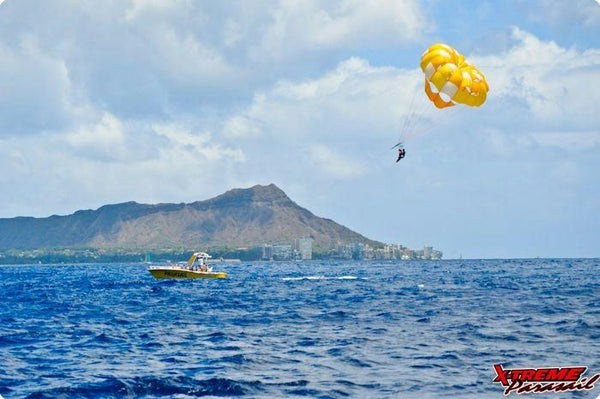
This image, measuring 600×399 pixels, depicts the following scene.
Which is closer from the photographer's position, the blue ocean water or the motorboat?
the blue ocean water

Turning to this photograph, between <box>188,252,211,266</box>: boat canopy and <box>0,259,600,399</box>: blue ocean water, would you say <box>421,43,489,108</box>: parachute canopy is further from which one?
<box>188,252,211,266</box>: boat canopy

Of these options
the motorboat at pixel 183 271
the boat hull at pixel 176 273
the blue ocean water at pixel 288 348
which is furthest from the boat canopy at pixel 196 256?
the blue ocean water at pixel 288 348

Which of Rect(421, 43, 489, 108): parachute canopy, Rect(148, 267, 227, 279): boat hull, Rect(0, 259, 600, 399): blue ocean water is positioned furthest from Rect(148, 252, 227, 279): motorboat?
Rect(421, 43, 489, 108): parachute canopy

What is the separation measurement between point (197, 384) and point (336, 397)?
509 centimetres

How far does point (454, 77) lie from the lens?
126 feet

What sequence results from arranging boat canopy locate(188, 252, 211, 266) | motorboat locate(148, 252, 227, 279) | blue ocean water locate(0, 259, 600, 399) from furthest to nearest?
1. motorboat locate(148, 252, 227, 279)
2. boat canopy locate(188, 252, 211, 266)
3. blue ocean water locate(0, 259, 600, 399)

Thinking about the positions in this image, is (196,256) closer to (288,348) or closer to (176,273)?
(176,273)

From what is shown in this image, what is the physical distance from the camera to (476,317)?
4634 centimetres

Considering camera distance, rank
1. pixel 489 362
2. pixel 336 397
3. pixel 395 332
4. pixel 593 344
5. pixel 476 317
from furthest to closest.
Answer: pixel 476 317 → pixel 395 332 → pixel 593 344 → pixel 489 362 → pixel 336 397

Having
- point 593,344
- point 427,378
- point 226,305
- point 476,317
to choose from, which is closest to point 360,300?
point 226,305

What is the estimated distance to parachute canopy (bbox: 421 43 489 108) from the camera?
3838 centimetres

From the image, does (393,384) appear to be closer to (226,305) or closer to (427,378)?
(427,378)

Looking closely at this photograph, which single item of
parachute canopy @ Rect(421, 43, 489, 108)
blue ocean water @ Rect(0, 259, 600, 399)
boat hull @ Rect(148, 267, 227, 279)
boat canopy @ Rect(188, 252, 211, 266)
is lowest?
blue ocean water @ Rect(0, 259, 600, 399)

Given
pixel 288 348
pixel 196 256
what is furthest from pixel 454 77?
pixel 196 256
